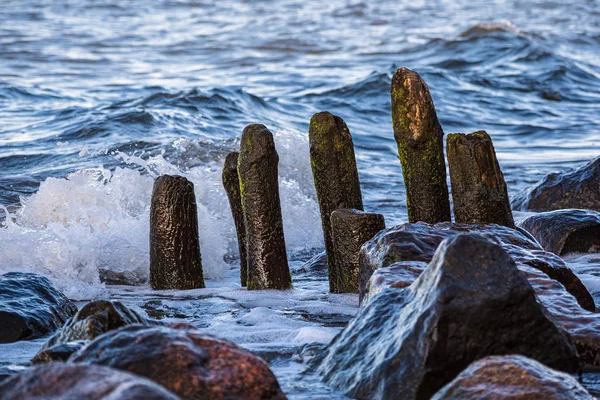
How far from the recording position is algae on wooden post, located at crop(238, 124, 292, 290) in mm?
6844

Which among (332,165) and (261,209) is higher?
(332,165)

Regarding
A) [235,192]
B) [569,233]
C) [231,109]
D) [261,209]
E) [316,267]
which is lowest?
[316,267]

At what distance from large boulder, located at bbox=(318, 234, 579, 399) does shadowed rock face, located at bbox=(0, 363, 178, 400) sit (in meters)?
1.47

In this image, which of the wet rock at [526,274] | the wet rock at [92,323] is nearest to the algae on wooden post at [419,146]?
the wet rock at [526,274]

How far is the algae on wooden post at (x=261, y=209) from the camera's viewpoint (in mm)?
6844

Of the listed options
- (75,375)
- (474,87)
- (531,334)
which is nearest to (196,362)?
(75,375)

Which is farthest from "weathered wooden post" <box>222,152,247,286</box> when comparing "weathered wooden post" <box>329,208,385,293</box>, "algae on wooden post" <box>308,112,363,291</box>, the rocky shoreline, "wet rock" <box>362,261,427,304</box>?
"wet rock" <box>362,261,427,304</box>

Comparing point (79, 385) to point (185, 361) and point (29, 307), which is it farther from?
point (29, 307)

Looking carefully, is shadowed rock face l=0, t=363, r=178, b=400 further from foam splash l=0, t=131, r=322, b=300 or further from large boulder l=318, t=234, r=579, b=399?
foam splash l=0, t=131, r=322, b=300

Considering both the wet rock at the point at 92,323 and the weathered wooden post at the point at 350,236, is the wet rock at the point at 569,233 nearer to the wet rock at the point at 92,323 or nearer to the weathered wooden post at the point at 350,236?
the weathered wooden post at the point at 350,236

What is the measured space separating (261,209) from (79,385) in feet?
12.6

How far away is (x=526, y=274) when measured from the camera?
565 centimetres

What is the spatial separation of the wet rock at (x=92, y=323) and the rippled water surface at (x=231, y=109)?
2.86 feet

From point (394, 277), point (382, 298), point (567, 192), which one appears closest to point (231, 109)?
point (567, 192)
